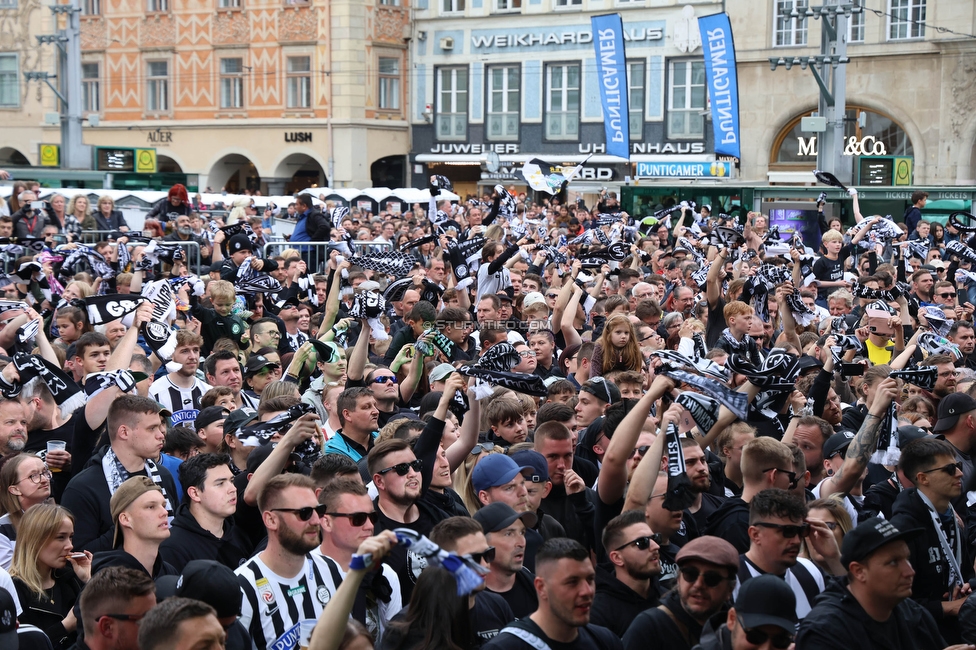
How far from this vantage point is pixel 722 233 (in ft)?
52.6

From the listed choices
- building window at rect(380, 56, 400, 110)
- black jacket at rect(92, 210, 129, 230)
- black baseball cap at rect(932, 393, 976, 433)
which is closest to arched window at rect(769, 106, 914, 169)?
building window at rect(380, 56, 400, 110)

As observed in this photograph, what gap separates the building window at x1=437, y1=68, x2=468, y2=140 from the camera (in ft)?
152

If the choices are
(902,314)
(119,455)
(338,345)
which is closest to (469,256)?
(338,345)

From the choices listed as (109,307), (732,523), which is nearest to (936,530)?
(732,523)

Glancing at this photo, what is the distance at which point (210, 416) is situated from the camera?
24.6 feet

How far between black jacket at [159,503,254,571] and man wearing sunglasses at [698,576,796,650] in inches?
100

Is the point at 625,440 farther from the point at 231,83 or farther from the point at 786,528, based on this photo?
the point at 231,83

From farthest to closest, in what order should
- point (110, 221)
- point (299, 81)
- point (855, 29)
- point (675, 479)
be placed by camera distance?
point (299, 81) < point (855, 29) < point (110, 221) < point (675, 479)

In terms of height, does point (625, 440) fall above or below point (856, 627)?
above

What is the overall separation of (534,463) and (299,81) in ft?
136

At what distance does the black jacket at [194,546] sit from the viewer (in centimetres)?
586

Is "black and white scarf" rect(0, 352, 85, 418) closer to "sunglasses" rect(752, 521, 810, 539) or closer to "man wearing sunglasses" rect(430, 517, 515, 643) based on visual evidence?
"man wearing sunglasses" rect(430, 517, 515, 643)

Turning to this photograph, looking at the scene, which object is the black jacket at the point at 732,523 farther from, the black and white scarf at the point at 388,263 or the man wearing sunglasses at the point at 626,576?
the black and white scarf at the point at 388,263

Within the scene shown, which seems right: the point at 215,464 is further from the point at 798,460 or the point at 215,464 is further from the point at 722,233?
the point at 722,233
